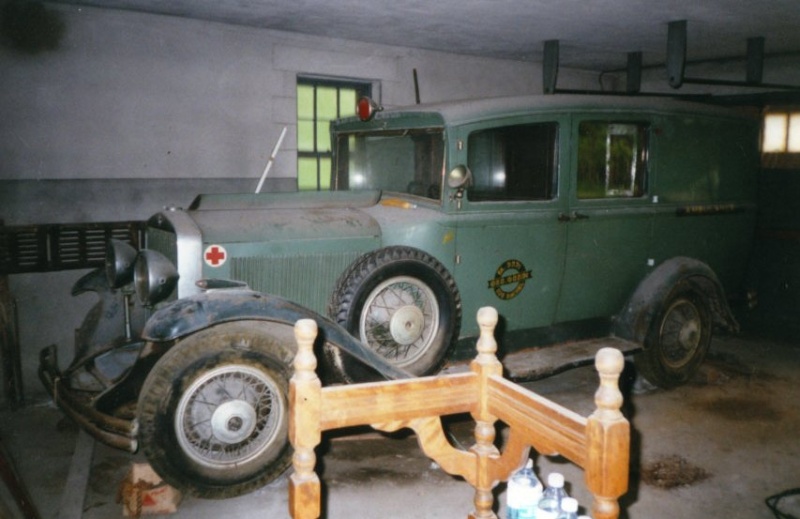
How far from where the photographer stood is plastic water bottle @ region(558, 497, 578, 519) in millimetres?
1936

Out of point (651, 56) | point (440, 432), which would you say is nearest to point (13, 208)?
point (440, 432)

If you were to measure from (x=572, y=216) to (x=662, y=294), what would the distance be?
3.20ft

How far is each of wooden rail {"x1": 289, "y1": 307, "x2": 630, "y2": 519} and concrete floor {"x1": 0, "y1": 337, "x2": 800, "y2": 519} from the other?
1.26 meters

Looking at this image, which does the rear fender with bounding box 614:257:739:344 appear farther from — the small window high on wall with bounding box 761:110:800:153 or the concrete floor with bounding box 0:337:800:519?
the small window high on wall with bounding box 761:110:800:153

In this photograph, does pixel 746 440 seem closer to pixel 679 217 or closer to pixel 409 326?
pixel 679 217

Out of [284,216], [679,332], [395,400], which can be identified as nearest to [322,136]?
[284,216]

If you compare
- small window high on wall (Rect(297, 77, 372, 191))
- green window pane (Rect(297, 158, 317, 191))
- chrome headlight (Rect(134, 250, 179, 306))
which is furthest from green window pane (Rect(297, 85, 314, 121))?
chrome headlight (Rect(134, 250, 179, 306))

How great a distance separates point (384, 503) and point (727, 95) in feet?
24.9

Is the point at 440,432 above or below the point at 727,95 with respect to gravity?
below

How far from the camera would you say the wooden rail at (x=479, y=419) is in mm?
1789

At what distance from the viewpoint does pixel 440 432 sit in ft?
7.36

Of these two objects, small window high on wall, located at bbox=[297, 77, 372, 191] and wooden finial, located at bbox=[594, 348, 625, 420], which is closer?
wooden finial, located at bbox=[594, 348, 625, 420]

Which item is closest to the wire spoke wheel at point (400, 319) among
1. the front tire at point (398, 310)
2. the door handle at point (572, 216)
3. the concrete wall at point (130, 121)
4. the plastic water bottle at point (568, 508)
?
the front tire at point (398, 310)

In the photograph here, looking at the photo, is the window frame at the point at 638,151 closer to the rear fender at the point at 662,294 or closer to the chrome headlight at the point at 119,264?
the rear fender at the point at 662,294
